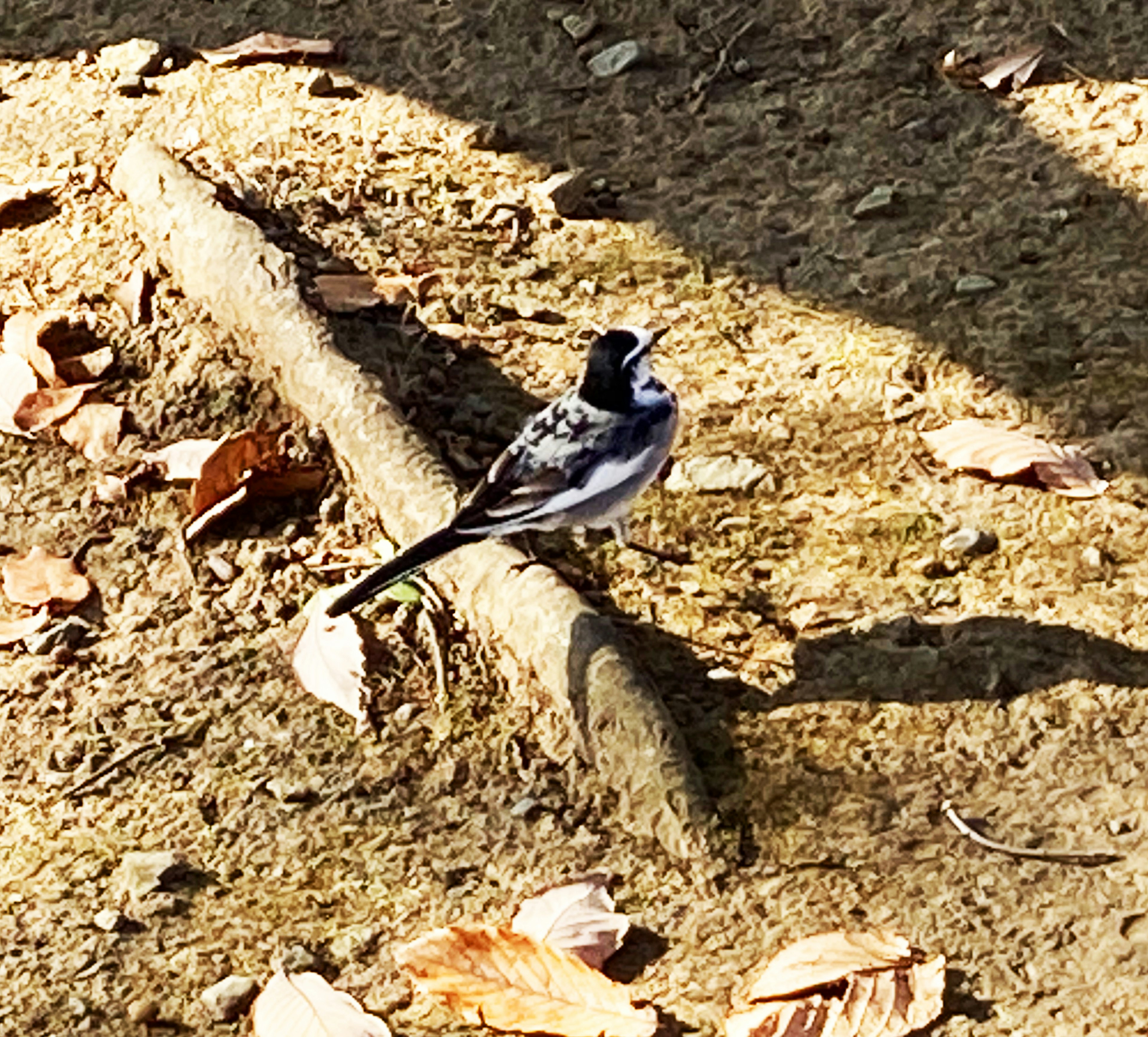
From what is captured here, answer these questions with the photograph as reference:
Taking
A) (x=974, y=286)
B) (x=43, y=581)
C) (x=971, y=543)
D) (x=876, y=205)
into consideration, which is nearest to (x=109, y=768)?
(x=43, y=581)

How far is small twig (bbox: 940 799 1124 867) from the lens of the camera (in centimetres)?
381

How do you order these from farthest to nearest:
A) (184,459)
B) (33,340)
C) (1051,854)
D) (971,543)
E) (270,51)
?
1. (270,51)
2. (33,340)
3. (184,459)
4. (971,543)
5. (1051,854)

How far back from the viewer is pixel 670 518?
4.75 meters

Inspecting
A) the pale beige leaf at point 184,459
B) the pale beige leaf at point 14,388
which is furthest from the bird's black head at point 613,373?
the pale beige leaf at point 14,388

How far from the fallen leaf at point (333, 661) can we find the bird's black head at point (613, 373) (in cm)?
70

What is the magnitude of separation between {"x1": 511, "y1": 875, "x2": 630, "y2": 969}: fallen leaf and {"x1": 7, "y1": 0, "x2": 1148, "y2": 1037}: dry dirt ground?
2.6 inches

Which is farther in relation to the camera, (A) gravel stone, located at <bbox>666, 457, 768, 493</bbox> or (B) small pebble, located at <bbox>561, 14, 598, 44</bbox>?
(B) small pebble, located at <bbox>561, 14, 598, 44</bbox>

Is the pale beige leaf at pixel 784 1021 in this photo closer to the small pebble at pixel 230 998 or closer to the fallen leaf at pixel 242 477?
the small pebble at pixel 230 998

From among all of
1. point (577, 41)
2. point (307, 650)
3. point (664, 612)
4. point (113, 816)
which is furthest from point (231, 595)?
point (577, 41)

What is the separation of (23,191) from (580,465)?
96.5 inches

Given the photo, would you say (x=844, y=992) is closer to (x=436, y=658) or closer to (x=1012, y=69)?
(x=436, y=658)

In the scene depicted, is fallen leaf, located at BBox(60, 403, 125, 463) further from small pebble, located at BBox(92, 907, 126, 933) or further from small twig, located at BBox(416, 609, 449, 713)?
small pebble, located at BBox(92, 907, 126, 933)

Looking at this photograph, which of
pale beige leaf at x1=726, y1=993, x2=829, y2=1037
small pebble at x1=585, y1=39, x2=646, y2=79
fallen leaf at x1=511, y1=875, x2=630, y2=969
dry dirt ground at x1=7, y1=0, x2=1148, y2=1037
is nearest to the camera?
pale beige leaf at x1=726, y1=993, x2=829, y2=1037

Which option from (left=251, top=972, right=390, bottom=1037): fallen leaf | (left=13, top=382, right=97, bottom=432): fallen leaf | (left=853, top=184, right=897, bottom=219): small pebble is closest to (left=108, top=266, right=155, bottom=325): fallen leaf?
(left=13, top=382, right=97, bottom=432): fallen leaf
